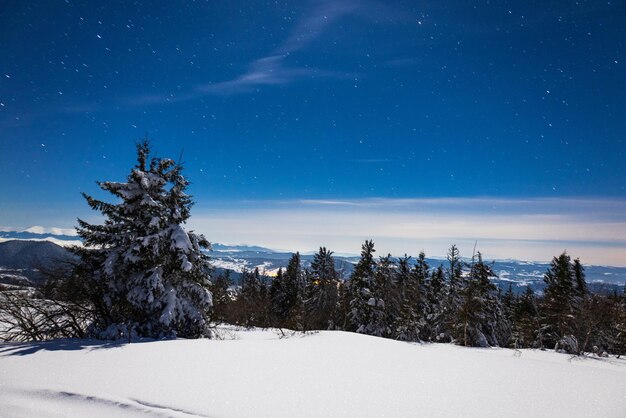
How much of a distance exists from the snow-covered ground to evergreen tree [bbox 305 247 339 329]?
77.5 feet

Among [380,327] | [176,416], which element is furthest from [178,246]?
[380,327]

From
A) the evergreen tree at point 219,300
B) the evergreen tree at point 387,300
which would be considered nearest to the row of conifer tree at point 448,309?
the evergreen tree at point 387,300

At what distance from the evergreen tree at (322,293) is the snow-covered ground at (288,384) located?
23.6m

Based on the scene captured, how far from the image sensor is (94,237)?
38.2ft

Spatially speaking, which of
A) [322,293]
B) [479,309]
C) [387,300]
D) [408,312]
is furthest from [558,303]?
[322,293]

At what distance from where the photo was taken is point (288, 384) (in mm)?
4273

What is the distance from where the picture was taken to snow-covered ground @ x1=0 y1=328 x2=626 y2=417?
11.8ft

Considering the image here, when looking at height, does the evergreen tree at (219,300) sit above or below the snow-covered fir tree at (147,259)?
→ below

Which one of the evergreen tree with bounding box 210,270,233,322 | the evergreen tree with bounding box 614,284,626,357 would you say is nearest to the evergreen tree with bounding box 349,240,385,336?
the evergreen tree with bounding box 210,270,233,322

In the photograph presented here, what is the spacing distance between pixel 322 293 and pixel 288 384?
32226 millimetres

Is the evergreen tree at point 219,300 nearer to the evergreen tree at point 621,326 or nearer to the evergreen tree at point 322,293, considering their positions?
the evergreen tree at point 322,293

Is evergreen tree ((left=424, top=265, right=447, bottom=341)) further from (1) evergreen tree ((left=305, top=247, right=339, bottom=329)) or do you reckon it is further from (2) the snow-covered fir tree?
(2) the snow-covered fir tree

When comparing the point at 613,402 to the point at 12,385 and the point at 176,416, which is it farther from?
the point at 12,385

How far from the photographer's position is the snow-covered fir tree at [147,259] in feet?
36.1
